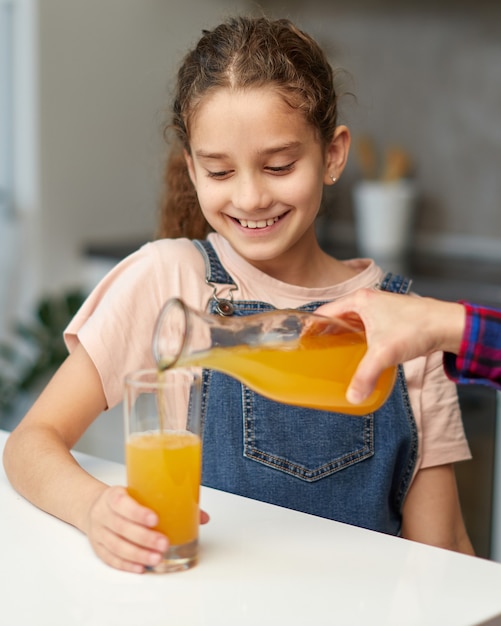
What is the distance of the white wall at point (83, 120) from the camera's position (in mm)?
2736

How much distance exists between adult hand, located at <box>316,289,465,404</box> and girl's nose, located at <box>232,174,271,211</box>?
251 millimetres

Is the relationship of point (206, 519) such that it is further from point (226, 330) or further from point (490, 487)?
point (490, 487)

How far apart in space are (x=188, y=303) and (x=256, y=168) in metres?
0.24

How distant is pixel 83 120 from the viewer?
2840mm

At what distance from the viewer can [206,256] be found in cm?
139

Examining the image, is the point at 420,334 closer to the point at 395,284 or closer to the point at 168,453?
the point at 168,453

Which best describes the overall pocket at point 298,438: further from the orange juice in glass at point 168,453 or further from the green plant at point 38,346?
the green plant at point 38,346

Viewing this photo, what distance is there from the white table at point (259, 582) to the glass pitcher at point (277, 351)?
0.46 feet

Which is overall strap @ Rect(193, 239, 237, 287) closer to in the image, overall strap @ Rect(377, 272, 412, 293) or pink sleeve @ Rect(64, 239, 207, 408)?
pink sleeve @ Rect(64, 239, 207, 408)

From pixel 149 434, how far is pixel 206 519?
0.45 ft

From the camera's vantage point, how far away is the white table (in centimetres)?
78

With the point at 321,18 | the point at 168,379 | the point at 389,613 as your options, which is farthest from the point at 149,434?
the point at 321,18

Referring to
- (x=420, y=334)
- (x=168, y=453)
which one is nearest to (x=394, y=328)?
(x=420, y=334)

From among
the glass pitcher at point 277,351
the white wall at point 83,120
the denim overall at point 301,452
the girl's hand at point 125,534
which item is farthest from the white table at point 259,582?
the white wall at point 83,120
